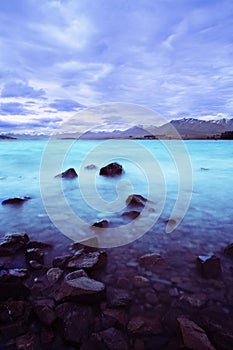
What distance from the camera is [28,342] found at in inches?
82.1

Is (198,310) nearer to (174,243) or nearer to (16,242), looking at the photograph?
(174,243)

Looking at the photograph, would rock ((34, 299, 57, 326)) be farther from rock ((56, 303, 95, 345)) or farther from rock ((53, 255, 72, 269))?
rock ((53, 255, 72, 269))

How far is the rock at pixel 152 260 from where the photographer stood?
128 inches

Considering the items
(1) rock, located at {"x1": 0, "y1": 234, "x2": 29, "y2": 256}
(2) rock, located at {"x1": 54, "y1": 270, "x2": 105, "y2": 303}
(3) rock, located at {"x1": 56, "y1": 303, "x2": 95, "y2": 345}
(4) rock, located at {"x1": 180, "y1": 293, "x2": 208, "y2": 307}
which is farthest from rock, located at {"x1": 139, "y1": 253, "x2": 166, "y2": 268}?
(1) rock, located at {"x1": 0, "y1": 234, "x2": 29, "y2": 256}

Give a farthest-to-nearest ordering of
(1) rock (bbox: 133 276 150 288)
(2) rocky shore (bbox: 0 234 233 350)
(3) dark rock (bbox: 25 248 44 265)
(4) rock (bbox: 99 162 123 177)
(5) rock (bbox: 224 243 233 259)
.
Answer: (4) rock (bbox: 99 162 123 177)
(5) rock (bbox: 224 243 233 259)
(3) dark rock (bbox: 25 248 44 265)
(1) rock (bbox: 133 276 150 288)
(2) rocky shore (bbox: 0 234 233 350)

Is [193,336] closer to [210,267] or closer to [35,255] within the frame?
[210,267]

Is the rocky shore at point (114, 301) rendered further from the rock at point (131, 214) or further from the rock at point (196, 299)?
the rock at point (131, 214)

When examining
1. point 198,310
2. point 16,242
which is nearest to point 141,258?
point 198,310

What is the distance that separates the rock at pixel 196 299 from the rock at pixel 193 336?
341 millimetres

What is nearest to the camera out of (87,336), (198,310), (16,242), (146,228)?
(87,336)

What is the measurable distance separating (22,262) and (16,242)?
457 millimetres

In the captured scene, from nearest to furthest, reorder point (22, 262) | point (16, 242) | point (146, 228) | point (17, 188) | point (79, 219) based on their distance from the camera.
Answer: point (22, 262) → point (16, 242) → point (146, 228) → point (79, 219) → point (17, 188)

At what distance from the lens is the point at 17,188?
8594mm

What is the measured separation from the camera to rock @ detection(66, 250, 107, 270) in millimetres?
3076
